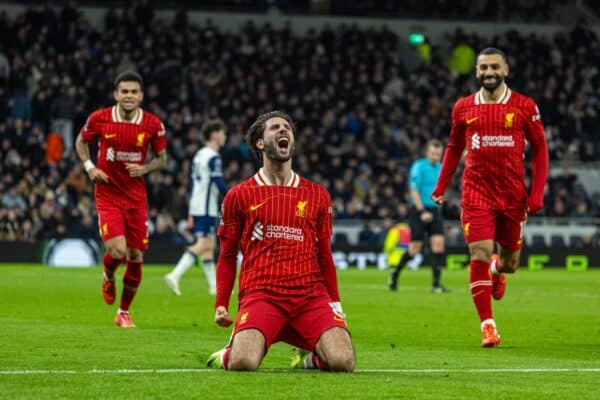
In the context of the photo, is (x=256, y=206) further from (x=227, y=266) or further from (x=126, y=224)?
(x=126, y=224)

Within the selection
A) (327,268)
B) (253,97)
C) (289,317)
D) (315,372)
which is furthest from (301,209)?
(253,97)

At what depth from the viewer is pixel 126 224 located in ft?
45.0

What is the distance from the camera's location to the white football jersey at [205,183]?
19.1 metres

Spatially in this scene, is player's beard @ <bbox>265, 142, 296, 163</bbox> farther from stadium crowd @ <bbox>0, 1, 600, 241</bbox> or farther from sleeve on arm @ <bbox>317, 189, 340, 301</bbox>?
stadium crowd @ <bbox>0, 1, 600, 241</bbox>

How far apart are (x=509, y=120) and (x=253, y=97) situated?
24631 millimetres

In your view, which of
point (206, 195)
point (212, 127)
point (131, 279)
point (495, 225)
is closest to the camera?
point (495, 225)

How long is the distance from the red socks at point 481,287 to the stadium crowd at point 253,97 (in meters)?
18.3

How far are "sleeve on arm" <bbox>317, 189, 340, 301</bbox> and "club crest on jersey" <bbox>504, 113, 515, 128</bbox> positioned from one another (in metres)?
3.28

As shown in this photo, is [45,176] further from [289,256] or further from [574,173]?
[289,256]

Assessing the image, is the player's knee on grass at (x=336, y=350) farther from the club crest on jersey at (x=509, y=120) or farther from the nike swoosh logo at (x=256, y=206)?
the club crest on jersey at (x=509, y=120)

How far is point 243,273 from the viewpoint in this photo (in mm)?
9250

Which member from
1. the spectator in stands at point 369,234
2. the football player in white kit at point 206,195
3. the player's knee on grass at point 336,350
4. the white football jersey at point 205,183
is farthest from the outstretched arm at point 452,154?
the spectator in stands at point 369,234

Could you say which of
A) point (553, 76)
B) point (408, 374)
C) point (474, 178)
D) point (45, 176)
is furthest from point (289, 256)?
point (553, 76)

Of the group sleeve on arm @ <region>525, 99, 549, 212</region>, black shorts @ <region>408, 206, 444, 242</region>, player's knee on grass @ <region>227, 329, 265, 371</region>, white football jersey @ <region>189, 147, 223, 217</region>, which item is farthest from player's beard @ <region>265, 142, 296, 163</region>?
black shorts @ <region>408, 206, 444, 242</region>
